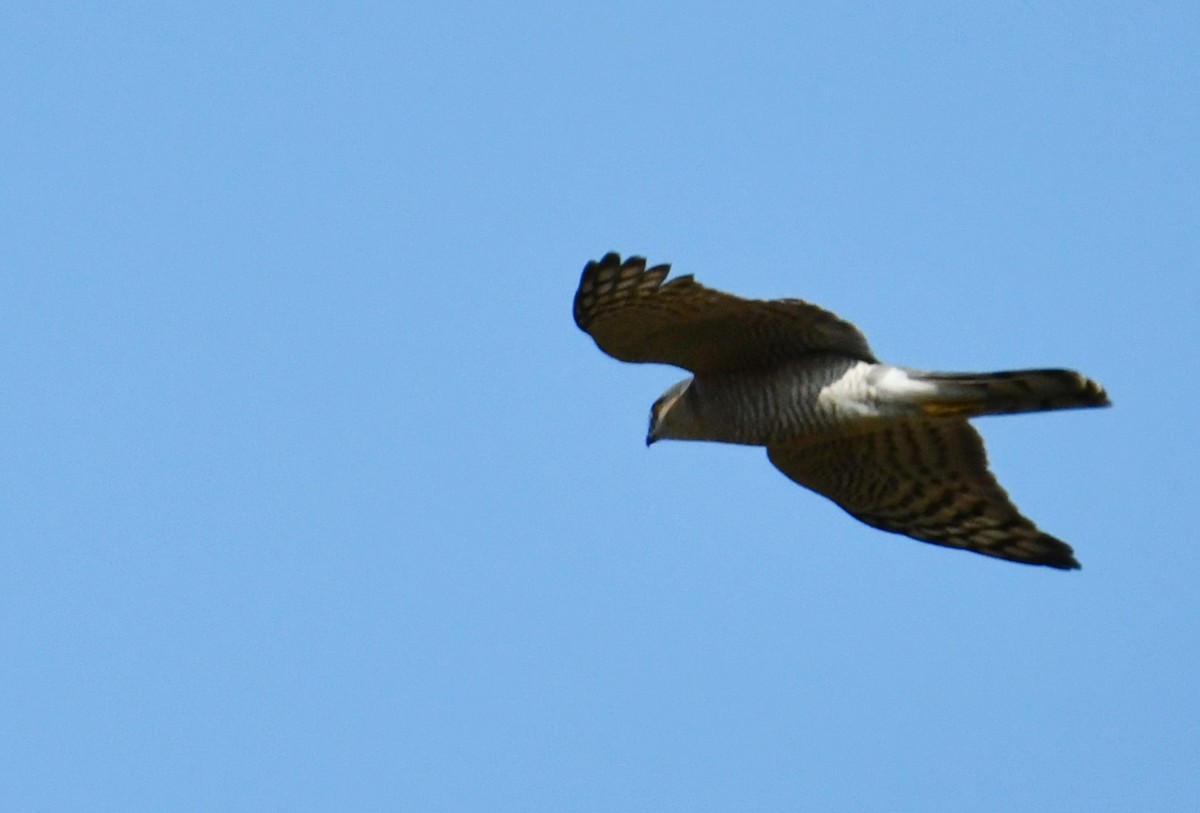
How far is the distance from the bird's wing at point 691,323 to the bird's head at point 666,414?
46cm

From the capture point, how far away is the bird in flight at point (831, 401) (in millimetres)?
9023

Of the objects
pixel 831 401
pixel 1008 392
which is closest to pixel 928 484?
pixel 831 401

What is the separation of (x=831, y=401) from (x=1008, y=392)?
94 centimetres

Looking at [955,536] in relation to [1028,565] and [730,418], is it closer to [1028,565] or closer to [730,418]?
[1028,565]

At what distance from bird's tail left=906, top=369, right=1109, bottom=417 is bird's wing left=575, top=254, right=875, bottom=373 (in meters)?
0.45

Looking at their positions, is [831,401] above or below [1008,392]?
above

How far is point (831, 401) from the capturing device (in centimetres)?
949

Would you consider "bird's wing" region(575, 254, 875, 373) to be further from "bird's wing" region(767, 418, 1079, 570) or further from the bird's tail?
"bird's wing" region(767, 418, 1079, 570)

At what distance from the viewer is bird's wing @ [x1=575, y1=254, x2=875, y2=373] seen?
8.95m

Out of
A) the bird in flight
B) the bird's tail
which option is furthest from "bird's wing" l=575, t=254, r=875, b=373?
the bird's tail

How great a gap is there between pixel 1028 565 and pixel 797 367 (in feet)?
6.21

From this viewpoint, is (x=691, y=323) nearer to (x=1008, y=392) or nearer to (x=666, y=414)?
(x=666, y=414)

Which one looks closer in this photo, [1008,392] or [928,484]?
[1008,392]

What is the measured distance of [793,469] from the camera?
1041 cm
